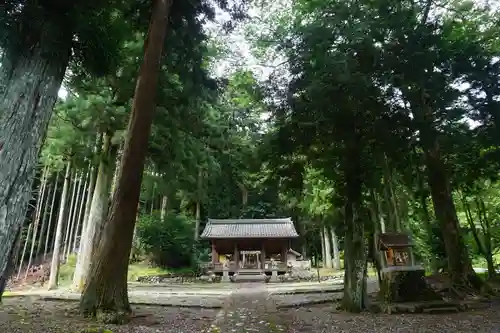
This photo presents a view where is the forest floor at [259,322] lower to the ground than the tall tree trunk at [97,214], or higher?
lower

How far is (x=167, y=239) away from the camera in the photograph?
21297 millimetres

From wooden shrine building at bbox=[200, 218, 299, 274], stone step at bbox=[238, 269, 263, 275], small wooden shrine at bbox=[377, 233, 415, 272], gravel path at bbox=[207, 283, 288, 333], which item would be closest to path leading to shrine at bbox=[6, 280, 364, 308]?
gravel path at bbox=[207, 283, 288, 333]

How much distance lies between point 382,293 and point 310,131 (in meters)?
4.07

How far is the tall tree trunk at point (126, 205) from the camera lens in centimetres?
523

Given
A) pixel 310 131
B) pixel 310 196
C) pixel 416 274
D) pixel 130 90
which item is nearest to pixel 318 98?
pixel 310 131

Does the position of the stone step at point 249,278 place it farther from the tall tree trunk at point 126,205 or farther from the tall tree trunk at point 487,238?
the tall tree trunk at point 126,205

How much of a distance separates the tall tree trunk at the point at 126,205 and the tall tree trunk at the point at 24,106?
236 centimetres

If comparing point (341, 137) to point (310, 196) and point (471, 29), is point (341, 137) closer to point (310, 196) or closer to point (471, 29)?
point (471, 29)

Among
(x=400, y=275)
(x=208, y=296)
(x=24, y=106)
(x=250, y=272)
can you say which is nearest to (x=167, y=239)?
(x=250, y=272)

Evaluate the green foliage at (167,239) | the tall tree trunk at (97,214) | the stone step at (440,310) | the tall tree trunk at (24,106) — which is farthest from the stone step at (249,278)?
the tall tree trunk at (24,106)

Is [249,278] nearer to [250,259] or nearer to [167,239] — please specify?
[250,259]

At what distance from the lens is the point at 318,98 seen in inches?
252

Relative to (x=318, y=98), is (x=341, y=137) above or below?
below

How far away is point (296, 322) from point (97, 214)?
735cm
